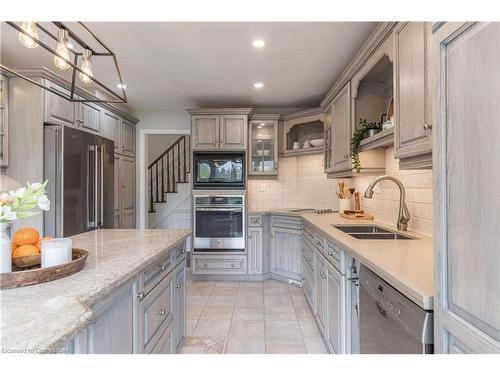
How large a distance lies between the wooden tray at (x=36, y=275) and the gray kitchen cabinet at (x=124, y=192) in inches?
124

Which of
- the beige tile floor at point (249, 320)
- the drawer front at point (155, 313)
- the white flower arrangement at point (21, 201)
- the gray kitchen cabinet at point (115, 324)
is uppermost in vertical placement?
the white flower arrangement at point (21, 201)

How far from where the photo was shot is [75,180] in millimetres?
3049

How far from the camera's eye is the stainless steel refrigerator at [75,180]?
2865 millimetres

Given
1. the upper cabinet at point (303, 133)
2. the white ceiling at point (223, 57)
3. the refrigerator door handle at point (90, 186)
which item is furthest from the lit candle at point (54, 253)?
the upper cabinet at point (303, 133)

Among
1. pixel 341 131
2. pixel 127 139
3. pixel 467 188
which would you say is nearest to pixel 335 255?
pixel 467 188

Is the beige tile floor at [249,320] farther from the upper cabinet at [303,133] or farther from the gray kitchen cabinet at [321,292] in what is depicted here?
the upper cabinet at [303,133]

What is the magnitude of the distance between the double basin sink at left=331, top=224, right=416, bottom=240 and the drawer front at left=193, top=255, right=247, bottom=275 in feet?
6.15

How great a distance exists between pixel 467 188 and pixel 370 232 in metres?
1.86

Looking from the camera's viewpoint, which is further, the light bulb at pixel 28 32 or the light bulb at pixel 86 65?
the light bulb at pixel 86 65
